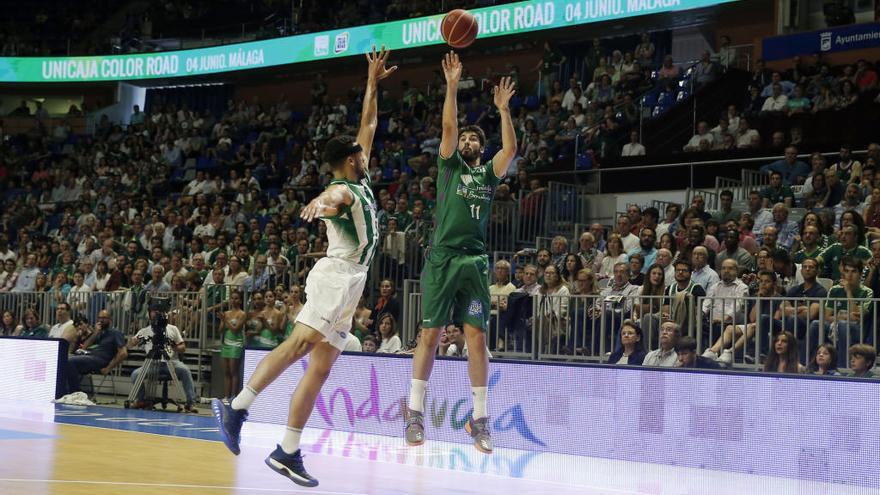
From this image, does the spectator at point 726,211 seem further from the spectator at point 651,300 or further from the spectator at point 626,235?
the spectator at point 651,300

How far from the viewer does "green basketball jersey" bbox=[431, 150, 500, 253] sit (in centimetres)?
782

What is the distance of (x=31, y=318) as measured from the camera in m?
18.6

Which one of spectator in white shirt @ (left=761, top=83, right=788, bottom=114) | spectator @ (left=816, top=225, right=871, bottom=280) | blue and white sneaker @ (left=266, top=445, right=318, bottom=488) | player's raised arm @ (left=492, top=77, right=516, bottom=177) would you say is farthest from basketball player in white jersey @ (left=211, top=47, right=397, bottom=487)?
spectator in white shirt @ (left=761, top=83, right=788, bottom=114)

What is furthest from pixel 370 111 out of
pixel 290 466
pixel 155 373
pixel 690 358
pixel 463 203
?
pixel 155 373

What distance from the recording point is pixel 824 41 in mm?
20062

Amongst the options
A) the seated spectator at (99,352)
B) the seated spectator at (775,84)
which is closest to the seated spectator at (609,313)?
the seated spectator at (775,84)

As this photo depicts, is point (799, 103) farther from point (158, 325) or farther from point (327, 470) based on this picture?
point (327, 470)

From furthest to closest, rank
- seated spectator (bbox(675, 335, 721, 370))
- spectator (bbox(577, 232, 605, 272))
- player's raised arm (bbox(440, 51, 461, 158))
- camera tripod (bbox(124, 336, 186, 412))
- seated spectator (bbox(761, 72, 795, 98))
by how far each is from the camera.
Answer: seated spectator (bbox(761, 72, 795, 98))
camera tripod (bbox(124, 336, 186, 412))
spectator (bbox(577, 232, 605, 272))
seated spectator (bbox(675, 335, 721, 370))
player's raised arm (bbox(440, 51, 461, 158))

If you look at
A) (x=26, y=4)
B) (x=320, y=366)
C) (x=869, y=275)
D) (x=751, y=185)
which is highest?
(x=26, y=4)

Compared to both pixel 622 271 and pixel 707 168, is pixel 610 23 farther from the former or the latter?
pixel 622 271

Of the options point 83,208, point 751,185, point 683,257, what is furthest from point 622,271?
point 83,208

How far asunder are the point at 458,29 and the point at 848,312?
471cm

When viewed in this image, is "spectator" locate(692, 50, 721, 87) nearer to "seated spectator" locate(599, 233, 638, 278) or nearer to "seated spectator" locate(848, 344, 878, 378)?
"seated spectator" locate(599, 233, 638, 278)

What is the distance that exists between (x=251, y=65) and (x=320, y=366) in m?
22.8
